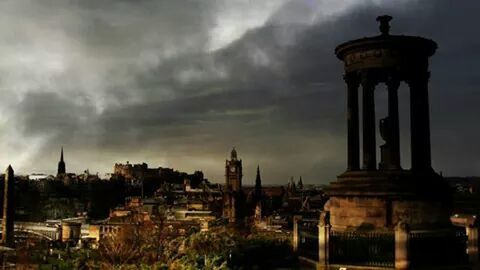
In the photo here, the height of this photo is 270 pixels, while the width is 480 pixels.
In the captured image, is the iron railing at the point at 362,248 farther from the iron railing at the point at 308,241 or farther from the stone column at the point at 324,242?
the iron railing at the point at 308,241

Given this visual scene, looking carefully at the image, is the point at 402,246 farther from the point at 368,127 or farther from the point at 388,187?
the point at 368,127

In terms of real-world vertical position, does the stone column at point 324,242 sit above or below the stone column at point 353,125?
below

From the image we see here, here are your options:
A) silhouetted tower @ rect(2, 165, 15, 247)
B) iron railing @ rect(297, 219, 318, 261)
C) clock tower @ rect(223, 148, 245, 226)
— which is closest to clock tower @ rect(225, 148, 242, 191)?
clock tower @ rect(223, 148, 245, 226)

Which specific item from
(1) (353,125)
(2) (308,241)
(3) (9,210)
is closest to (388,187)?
(1) (353,125)

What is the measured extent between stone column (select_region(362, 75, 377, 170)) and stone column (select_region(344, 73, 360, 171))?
26.9 inches

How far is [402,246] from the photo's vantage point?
15852mm

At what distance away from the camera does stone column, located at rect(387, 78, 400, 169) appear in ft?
62.6

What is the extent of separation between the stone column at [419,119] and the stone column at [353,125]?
177 centimetres

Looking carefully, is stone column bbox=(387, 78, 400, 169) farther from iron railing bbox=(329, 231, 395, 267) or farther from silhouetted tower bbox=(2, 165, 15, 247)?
silhouetted tower bbox=(2, 165, 15, 247)

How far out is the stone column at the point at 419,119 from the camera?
63.5ft

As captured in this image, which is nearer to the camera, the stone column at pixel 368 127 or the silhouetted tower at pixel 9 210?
the stone column at pixel 368 127

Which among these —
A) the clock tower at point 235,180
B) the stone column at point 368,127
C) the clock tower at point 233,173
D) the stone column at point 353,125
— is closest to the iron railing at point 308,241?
the stone column at point 353,125

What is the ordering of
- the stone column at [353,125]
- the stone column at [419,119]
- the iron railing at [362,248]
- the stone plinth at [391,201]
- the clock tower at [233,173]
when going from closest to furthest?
the iron railing at [362,248], the stone plinth at [391,201], the stone column at [419,119], the stone column at [353,125], the clock tower at [233,173]

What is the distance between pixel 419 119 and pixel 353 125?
2138mm
